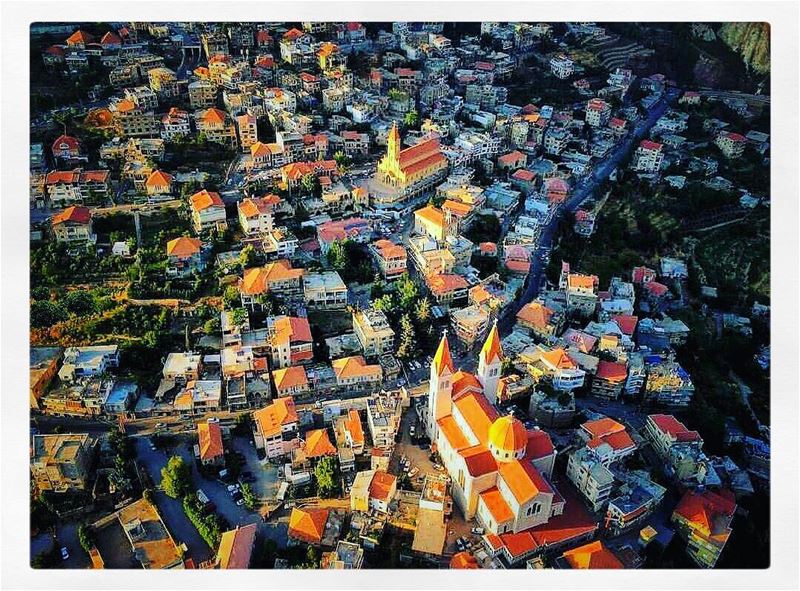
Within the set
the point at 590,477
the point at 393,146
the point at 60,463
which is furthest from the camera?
the point at 393,146

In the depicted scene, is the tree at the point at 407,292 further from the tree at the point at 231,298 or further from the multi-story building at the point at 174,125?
the multi-story building at the point at 174,125

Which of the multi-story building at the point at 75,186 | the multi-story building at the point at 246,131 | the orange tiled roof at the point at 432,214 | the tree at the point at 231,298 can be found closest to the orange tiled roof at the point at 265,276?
the tree at the point at 231,298

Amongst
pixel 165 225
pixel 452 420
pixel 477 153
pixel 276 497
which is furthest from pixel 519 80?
pixel 276 497

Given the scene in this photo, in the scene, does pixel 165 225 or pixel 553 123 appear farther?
pixel 553 123

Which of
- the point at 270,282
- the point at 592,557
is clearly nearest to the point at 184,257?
the point at 270,282

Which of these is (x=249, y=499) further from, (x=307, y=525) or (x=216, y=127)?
(x=216, y=127)

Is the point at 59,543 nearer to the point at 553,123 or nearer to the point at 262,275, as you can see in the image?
the point at 262,275

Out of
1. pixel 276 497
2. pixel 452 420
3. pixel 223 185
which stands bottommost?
pixel 276 497

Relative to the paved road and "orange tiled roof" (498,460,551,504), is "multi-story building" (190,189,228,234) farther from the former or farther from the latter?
"orange tiled roof" (498,460,551,504)
